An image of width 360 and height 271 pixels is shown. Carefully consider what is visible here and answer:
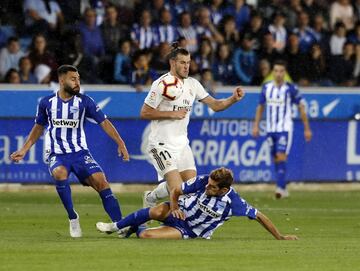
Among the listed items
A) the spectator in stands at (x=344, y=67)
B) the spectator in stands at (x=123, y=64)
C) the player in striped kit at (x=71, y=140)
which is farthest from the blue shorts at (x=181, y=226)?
the spectator in stands at (x=344, y=67)

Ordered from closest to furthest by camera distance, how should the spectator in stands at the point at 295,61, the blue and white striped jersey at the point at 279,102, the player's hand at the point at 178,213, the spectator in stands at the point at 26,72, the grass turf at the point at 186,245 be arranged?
the grass turf at the point at 186,245 → the player's hand at the point at 178,213 → the blue and white striped jersey at the point at 279,102 → the spectator in stands at the point at 26,72 → the spectator in stands at the point at 295,61

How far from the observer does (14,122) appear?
74.0 ft

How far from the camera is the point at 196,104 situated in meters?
23.7

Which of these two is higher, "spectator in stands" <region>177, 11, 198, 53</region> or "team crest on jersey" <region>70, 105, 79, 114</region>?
"spectator in stands" <region>177, 11, 198, 53</region>

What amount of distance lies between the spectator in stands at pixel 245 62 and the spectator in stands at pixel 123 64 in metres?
2.38

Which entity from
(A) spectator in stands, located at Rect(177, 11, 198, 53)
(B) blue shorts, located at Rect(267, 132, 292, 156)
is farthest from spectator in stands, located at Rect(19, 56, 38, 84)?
(B) blue shorts, located at Rect(267, 132, 292, 156)

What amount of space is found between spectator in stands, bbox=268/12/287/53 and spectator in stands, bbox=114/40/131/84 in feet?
11.5

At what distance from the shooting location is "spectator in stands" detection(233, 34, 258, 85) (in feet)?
83.3

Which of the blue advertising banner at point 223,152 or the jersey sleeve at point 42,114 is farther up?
the jersey sleeve at point 42,114

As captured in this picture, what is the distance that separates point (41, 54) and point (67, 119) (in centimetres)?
917

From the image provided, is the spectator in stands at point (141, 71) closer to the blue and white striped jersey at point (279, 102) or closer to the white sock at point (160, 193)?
the blue and white striped jersey at point (279, 102)

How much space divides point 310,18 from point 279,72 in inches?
211

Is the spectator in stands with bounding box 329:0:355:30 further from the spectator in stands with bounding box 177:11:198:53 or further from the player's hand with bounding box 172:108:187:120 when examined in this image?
the player's hand with bounding box 172:108:187:120

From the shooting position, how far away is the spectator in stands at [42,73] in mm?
23594
